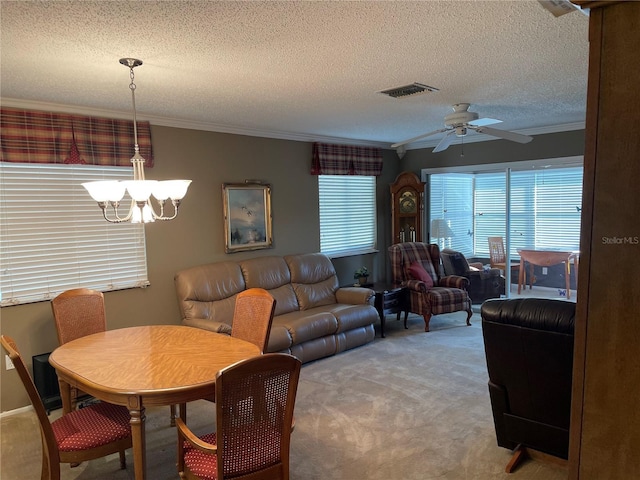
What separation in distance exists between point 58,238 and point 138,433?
2.22 m

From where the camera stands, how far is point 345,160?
6105 mm

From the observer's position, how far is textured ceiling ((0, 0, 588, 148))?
198 centimetres

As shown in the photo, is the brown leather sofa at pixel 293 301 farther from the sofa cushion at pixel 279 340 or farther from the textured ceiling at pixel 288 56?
the textured ceiling at pixel 288 56

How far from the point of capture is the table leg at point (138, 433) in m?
2.14

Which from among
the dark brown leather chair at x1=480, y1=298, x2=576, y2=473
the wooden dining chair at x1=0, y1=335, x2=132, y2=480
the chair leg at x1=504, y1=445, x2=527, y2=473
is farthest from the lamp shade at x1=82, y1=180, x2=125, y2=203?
the chair leg at x1=504, y1=445, x2=527, y2=473

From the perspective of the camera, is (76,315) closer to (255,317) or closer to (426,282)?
(255,317)

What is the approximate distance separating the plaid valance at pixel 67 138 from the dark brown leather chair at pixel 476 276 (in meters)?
4.10

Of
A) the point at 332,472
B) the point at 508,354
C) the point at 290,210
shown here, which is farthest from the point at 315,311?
the point at 508,354

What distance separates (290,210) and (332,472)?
3347 millimetres

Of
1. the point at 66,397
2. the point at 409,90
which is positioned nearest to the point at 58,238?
the point at 66,397

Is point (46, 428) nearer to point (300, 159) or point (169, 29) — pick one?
point (169, 29)

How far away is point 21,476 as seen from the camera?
2684 mm

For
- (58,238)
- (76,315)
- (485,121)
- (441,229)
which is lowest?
(76,315)

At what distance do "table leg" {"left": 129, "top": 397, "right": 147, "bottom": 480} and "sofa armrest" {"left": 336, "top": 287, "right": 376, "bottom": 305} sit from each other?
3.19 meters
